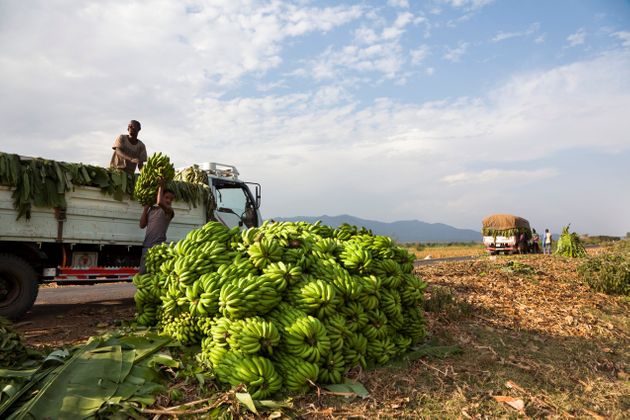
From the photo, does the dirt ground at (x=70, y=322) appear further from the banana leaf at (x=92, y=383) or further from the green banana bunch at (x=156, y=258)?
the banana leaf at (x=92, y=383)

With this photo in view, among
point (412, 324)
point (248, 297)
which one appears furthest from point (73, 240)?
point (412, 324)

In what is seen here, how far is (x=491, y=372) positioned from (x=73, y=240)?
271 inches

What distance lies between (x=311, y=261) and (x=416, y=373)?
1676mm

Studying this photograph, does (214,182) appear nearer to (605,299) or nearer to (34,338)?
(34,338)

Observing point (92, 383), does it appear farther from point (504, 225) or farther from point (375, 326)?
point (504, 225)

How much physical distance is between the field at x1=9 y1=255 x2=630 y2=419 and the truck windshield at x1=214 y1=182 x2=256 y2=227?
3.46 metres

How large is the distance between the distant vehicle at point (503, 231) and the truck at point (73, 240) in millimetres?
26356

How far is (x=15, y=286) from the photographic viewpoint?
7270 millimetres

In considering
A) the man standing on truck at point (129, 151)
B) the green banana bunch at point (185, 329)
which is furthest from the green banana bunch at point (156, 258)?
the man standing on truck at point (129, 151)

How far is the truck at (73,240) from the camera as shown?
7.23 m

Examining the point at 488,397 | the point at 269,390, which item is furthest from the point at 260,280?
the point at 488,397

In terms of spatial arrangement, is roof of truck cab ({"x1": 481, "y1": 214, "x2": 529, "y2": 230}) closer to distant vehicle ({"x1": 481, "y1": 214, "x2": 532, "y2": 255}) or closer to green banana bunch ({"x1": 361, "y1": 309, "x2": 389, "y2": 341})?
distant vehicle ({"x1": 481, "y1": 214, "x2": 532, "y2": 255})

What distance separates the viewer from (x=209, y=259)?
5.00 m

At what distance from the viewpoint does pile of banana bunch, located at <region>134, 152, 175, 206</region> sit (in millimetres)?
7750
